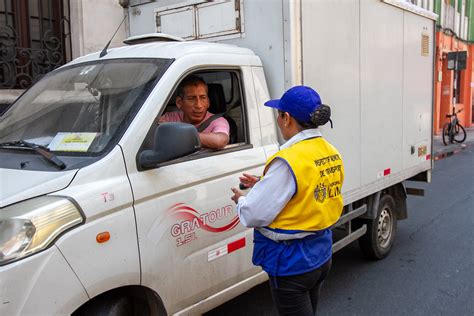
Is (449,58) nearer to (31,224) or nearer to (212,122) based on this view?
(212,122)

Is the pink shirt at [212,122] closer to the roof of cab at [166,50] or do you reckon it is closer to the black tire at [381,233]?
the roof of cab at [166,50]

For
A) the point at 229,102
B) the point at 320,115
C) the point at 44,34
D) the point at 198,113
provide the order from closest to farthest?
1. the point at 320,115
2. the point at 198,113
3. the point at 229,102
4. the point at 44,34

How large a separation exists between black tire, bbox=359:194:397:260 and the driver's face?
2.74 meters

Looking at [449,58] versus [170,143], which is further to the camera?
[449,58]

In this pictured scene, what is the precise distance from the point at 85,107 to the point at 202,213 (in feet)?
3.22

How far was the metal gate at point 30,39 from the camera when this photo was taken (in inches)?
269

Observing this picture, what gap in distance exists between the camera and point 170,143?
8.21 feet

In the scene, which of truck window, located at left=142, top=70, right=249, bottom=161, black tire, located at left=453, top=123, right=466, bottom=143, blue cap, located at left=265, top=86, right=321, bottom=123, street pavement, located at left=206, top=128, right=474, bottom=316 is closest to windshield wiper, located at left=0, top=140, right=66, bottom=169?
truck window, located at left=142, top=70, right=249, bottom=161

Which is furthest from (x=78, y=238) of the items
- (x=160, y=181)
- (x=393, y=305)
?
(x=393, y=305)

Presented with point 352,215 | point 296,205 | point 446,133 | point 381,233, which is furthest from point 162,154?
point 446,133

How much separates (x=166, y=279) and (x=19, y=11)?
19.1ft

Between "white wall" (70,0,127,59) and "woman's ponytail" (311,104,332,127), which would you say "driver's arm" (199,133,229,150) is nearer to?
"woman's ponytail" (311,104,332,127)

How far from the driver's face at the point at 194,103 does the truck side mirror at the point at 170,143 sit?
754 mm

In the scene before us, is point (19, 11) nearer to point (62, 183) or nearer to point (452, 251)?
point (62, 183)
